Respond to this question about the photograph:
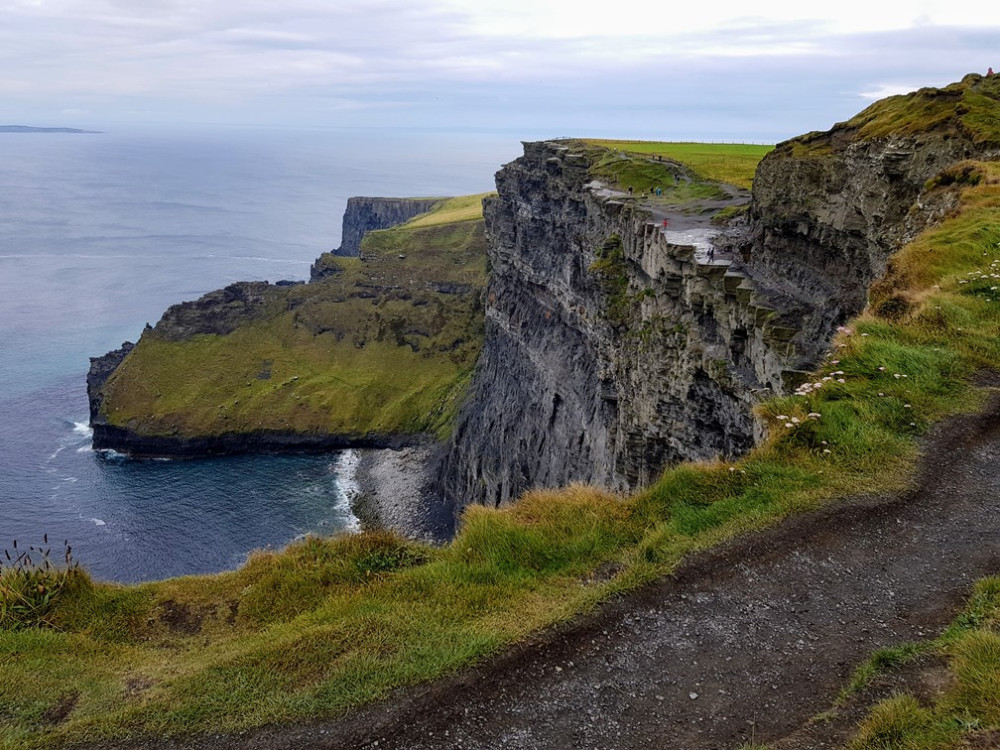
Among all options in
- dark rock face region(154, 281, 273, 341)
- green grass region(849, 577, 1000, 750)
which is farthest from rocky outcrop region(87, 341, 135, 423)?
green grass region(849, 577, 1000, 750)

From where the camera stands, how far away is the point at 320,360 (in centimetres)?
12256

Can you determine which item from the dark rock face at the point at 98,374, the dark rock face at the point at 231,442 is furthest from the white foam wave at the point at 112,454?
the dark rock face at the point at 98,374

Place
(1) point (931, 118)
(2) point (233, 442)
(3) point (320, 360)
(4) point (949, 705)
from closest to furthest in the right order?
(4) point (949, 705), (1) point (931, 118), (2) point (233, 442), (3) point (320, 360)

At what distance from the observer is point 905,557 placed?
11172 mm

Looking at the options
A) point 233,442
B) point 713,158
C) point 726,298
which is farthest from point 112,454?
point 726,298

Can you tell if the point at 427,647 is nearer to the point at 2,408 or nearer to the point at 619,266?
the point at 619,266

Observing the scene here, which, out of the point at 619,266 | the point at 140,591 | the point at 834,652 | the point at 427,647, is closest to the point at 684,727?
the point at 834,652

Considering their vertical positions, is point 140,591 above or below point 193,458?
above

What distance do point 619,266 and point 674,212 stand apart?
534cm

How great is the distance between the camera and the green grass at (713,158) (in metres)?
60.8

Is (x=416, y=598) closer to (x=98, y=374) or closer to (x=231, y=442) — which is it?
(x=231, y=442)

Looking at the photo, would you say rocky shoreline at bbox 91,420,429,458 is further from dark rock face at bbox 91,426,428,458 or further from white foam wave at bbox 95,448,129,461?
white foam wave at bbox 95,448,129,461

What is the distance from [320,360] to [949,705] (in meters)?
121

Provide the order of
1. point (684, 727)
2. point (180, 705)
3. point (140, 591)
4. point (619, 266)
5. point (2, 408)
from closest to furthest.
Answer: point (684, 727), point (180, 705), point (140, 591), point (619, 266), point (2, 408)
